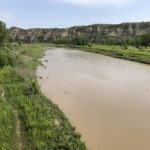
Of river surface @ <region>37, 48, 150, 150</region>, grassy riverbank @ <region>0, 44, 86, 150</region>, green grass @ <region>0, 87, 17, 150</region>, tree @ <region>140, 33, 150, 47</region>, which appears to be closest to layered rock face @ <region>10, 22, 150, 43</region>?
tree @ <region>140, 33, 150, 47</region>

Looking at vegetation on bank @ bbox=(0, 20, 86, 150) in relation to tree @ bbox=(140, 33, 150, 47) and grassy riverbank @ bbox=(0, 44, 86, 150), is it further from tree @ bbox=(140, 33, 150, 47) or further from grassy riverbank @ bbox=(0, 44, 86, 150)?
tree @ bbox=(140, 33, 150, 47)

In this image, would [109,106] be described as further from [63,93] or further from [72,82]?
[72,82]

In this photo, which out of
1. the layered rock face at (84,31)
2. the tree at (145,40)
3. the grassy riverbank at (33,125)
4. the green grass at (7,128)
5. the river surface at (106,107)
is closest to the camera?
the green grass at (7,128)

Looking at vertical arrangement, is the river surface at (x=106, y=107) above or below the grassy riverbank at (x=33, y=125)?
Answer: below

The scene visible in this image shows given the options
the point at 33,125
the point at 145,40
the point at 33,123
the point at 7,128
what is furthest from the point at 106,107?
the point at 145,40

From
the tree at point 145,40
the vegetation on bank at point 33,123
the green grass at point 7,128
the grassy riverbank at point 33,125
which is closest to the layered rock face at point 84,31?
the tree at point 145,40

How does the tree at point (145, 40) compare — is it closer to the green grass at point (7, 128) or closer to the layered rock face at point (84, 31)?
the green grass at point (7, 128)

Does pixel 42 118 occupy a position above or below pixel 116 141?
above

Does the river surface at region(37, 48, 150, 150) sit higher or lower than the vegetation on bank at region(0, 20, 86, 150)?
lower

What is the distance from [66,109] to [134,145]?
6630 mm

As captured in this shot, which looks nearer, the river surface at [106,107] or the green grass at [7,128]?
the green grass at [7,128]

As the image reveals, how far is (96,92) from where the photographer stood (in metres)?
26.5

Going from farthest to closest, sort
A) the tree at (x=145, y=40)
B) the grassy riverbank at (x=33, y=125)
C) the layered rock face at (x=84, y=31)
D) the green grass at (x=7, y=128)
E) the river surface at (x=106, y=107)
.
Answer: the layered rock face at (x=84, y=31)
the tree at (x=145, y=40)
the river surface at (x=106, y=107)
the grassy riverbank at (x=33, y=125)
the green grass at (x=7, y=128)

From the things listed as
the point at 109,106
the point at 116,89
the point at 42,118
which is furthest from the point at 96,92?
the point at 42,118
